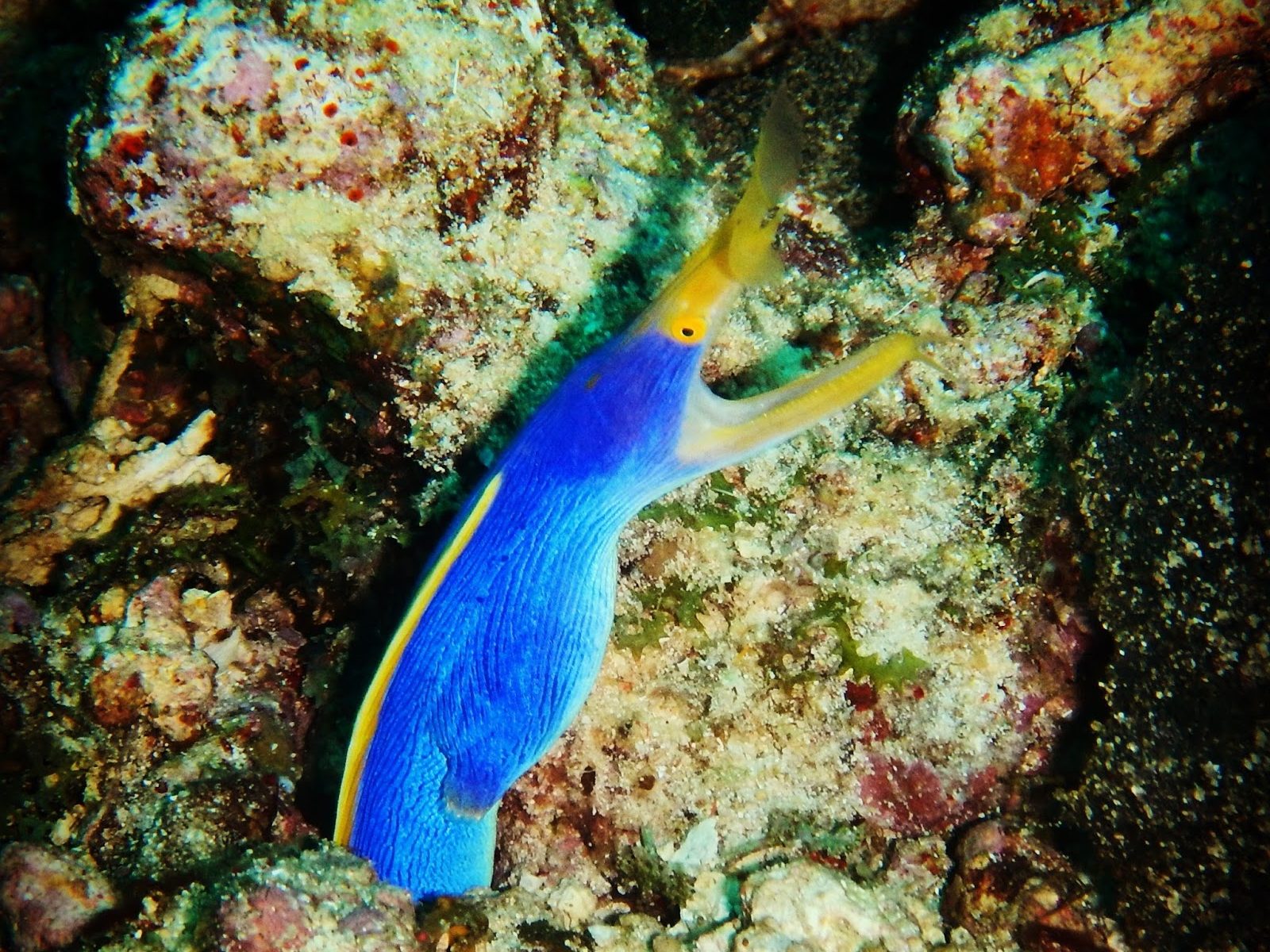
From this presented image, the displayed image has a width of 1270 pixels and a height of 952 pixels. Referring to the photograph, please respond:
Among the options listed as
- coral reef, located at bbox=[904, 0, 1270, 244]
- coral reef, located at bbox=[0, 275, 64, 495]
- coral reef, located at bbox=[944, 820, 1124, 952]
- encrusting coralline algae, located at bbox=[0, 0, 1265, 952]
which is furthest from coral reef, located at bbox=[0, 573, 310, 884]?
coral reef, located at bbox=[904, 0, 1270, 244]

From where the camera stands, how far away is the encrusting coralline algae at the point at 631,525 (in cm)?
235

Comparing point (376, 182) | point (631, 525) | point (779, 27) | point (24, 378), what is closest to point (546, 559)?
point (631, 525)

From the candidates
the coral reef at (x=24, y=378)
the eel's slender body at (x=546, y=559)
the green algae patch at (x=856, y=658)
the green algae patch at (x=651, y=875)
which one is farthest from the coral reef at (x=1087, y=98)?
the coral reef at (x=24, y=378)

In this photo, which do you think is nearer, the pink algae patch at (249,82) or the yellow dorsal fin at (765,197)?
the yellow dorsal fin at (765,197)

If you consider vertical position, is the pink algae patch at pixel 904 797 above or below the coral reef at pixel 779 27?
below

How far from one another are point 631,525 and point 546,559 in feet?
1.81

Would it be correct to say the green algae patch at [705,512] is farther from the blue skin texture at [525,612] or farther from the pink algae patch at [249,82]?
the pink algae patch at [249,82]

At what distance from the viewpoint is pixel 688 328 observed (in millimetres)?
1727

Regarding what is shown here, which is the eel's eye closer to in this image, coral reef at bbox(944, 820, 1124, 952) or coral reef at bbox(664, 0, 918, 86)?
coral reef at bbox(944, 820, 1124, 952)

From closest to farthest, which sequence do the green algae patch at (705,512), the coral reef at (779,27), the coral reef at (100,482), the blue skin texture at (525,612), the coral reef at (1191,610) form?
the blue skin texture at (525,612) < the coral reef at (1191,610) < the green algae patch at (705,512) < the coral reef at (100,482) < the coral reef at (779,27)

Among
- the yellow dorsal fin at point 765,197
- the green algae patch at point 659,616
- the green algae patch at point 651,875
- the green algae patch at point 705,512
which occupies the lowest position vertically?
the green algae patch at point 651,875

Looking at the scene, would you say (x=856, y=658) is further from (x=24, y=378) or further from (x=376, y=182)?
(x=24, y=378)

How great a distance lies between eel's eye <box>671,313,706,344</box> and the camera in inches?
67.7

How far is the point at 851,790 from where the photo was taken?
2.62 metres
